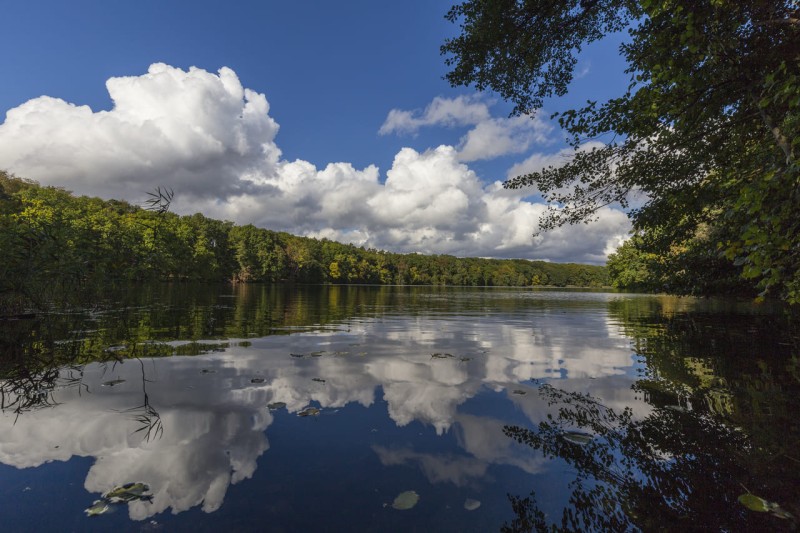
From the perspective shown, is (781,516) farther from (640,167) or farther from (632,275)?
(632,275)

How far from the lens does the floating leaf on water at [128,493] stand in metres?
4.85

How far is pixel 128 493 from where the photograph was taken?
16.3 feet

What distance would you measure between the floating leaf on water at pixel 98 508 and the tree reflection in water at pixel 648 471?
4.99 m

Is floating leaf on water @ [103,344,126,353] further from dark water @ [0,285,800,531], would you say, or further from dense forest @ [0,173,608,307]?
dense forest @ [0,173,608,307]

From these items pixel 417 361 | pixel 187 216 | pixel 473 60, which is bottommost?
pixel 417 361

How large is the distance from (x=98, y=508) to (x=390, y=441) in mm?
4222

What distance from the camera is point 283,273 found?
154 metres

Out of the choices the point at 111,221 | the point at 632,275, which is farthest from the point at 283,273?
the point at 632,275

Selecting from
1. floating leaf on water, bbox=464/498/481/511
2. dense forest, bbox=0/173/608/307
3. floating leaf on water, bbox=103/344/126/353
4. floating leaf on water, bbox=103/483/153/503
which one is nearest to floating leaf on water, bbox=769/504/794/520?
floating leaf on water, bbox=464/498/481/511

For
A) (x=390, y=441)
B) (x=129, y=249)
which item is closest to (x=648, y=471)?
(x=390, y=441)

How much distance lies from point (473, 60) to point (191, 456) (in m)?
14.0

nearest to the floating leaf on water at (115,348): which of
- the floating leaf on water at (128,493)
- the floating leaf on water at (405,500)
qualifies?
the floating leaf on water at (128,493)

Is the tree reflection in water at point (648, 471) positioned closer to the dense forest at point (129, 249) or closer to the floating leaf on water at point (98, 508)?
the floating leaf on water at point (98, 508)

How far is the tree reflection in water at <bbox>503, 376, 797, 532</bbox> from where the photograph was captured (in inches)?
178
